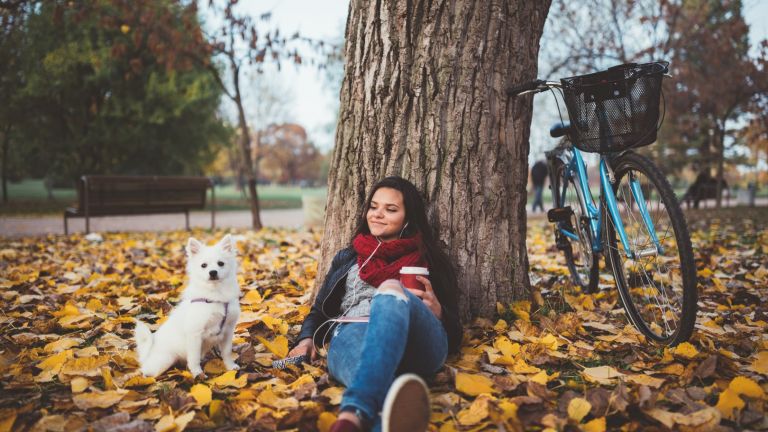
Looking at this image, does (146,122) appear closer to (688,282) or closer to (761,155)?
(688,282)

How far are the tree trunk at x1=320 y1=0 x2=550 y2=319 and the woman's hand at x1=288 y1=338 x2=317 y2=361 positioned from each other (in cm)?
78

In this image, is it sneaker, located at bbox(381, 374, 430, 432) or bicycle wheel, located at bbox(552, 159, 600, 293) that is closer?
sneaker, located at bbox(381, 374, 430, 432)

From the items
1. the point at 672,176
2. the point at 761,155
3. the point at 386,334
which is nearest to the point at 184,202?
the point at 386,334

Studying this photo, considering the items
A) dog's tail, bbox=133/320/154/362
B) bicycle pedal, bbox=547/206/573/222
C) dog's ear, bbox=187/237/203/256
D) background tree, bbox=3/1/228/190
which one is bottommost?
dog's tail, bbox=133/320/154/362

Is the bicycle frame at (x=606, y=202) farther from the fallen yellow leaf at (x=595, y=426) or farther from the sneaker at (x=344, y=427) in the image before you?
the sneaker at (x=344, y=427)

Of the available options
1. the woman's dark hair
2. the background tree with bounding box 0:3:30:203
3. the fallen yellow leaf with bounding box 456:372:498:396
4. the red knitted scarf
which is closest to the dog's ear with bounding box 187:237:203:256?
the red knitted scarf

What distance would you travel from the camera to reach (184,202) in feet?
32.8

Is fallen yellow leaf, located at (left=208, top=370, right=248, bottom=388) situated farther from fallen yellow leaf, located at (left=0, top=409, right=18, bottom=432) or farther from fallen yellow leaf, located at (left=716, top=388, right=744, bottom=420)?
fallen yellow leaf, located at (left=716, top=388, right=744, bottom=420)

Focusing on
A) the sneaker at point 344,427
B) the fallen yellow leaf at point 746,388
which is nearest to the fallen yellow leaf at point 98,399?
the sneaker at point 344,427

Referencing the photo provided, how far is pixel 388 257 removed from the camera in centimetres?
246

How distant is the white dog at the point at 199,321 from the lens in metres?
2.23

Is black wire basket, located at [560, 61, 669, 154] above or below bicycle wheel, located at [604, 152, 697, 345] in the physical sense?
above

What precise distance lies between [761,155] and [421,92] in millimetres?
41807

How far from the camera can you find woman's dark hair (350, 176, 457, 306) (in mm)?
2529
